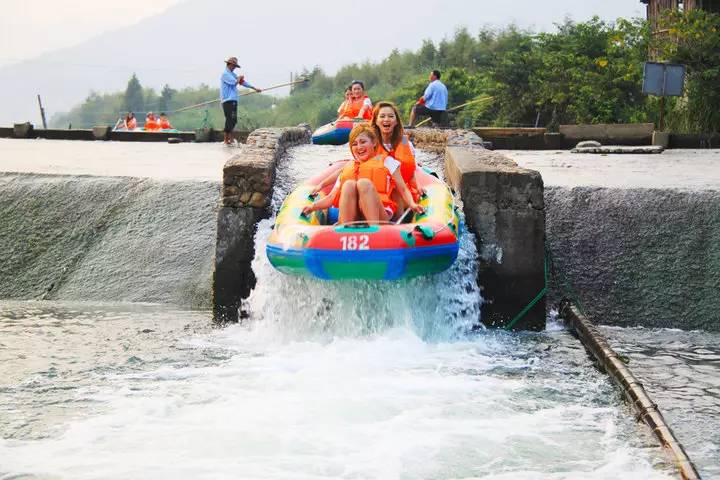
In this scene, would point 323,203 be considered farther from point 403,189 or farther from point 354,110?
point 354,110

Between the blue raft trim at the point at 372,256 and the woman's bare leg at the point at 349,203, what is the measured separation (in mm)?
559

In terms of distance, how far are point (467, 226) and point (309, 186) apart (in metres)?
1.46

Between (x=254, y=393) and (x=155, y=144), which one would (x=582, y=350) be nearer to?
(x=254, y=393)

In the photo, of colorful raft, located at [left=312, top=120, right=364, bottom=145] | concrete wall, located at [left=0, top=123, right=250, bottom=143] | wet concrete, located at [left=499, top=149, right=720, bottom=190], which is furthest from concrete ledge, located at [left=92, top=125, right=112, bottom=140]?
wet concrete, located at [left=499, top=149, right=720, bottom=190]

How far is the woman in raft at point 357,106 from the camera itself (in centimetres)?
1603

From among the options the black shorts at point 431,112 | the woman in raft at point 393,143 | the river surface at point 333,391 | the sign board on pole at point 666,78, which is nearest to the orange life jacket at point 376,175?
the woman in raft at point 393,143

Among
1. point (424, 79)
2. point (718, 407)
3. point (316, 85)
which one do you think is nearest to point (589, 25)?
point (424, 79)

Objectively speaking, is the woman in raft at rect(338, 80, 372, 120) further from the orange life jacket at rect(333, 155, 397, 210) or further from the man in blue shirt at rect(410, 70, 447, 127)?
the orange life jacket at rect(333, 155, 397, 210)

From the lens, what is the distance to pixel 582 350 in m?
8.20

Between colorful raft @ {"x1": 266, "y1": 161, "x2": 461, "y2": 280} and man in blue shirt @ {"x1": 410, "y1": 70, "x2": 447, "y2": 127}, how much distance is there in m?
10.9

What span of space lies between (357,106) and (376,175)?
751 centimetres

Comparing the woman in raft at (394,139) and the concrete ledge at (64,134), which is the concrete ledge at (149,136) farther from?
the woman in raft at (394,139)

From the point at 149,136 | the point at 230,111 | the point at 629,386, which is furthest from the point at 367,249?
the point at 149,136

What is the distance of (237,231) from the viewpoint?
9.27m
